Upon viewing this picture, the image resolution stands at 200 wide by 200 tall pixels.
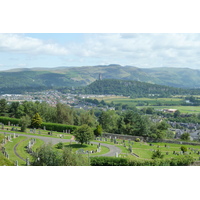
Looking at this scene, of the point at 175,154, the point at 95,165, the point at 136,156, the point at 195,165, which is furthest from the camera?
the point at 175,154

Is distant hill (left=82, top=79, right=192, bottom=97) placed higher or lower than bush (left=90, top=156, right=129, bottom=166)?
higher

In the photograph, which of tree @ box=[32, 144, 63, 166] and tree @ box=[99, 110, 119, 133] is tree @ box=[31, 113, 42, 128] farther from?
tree @ box=[32, 144, 63, 166]

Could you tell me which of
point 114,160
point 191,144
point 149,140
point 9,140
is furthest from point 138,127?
point 9,140

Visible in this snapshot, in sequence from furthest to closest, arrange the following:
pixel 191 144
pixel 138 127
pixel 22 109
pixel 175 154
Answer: pixel 22 109, pixel 138 127, pixel 191 144, pixel 175 154

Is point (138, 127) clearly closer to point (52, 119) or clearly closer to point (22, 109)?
point (52, 119)

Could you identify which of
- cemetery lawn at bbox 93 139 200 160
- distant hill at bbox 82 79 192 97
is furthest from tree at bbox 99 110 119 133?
distant hill at bbox 82 79 192 97

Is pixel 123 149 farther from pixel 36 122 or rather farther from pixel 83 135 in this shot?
pixel 36 122

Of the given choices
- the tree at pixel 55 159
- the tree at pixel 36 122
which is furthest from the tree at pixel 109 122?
the tree at pixel 55 159

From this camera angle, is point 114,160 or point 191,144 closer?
point 114,160

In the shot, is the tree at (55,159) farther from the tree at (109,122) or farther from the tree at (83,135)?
the tree at (109,122)

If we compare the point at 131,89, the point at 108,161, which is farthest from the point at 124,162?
the point at 131,89

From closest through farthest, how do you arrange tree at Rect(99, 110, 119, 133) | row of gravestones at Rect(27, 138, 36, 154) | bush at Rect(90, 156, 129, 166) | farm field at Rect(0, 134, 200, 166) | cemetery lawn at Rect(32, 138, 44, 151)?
1. bush at Rect(90, 156, 129, 166)
2. farm field at Rect(0, 134, 200, 166)
3. row of gravestones at Rect(27, 138, 36, 154)
4. cemetery lawn at Rect(32, 138, 44, 151)
5. tree at Rect(99, 110, 119, 133)
